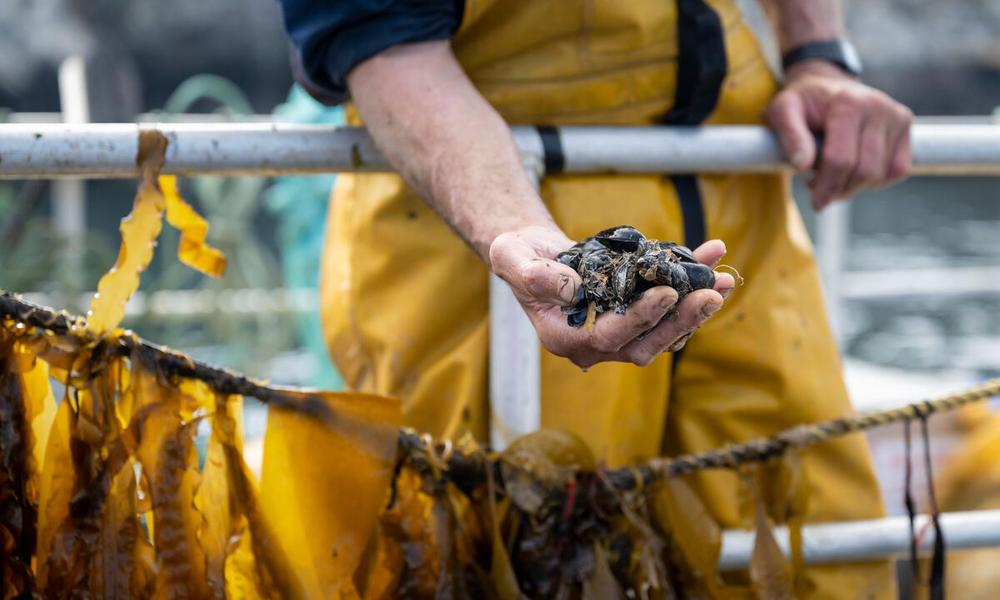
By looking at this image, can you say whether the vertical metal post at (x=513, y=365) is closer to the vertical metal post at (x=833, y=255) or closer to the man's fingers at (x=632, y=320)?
the man's fingers at (x=632, y=320)

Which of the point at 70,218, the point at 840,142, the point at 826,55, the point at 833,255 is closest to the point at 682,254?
the point at 840,142

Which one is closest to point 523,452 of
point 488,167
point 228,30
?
point 488,167

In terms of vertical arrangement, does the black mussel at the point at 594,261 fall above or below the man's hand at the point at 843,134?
below

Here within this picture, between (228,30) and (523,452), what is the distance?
35.3 m

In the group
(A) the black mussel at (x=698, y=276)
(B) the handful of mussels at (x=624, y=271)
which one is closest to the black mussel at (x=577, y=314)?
(B) the handful of mussels at (x=624, y=271)

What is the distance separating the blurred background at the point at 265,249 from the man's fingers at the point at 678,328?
2.77 feet

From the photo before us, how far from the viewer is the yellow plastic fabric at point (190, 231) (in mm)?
1304

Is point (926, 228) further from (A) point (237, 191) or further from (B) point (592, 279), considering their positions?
(B) point (592, 279)

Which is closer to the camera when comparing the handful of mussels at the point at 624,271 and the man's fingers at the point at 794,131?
the handful of mussels at the point at 624,271

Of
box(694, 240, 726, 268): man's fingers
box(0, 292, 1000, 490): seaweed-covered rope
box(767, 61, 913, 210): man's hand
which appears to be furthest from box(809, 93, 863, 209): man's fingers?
box(694, 240, 726, 268): man's fingers

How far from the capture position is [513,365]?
4.44 ft

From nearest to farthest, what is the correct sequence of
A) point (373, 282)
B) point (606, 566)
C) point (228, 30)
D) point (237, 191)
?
point (606, 566) < point (373, 282) < point (237, 191) < point (228, 30)

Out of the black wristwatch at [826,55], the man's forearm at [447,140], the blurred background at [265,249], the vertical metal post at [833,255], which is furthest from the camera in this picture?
the vertical metal post at [833,255]

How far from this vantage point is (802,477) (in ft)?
→ 4.82
